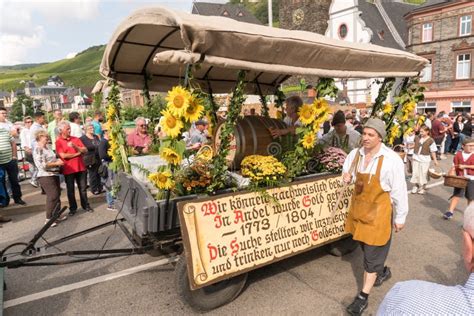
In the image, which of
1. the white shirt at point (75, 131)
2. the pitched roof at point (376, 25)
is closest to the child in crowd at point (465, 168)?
the white shirt at point (75, 131)

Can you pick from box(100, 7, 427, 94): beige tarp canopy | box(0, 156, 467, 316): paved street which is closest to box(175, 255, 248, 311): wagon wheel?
box(0, 156, 467, 316): paved street

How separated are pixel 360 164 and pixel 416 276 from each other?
1.72 m

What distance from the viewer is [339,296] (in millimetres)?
3557

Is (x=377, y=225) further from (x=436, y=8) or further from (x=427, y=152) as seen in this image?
(x=436, y=8)

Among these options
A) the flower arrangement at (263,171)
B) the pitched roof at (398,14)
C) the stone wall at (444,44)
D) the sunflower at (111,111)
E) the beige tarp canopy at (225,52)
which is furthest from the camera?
the pitched roof at (398,14)

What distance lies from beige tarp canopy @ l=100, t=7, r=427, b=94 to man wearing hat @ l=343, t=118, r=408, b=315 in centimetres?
85

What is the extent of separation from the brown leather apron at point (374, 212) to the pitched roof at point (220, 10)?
44.7m

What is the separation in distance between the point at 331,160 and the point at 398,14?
143 feet

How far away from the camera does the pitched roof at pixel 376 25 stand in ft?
115

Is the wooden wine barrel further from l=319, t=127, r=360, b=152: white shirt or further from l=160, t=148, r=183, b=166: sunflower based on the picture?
l=160, t=148, r=183, b=166: sunflower

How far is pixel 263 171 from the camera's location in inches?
133

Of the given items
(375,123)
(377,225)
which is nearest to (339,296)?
(377,225)

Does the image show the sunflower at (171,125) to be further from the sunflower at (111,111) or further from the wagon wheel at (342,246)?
the wagon wheel at (342,246)

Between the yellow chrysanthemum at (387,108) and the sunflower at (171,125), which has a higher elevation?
the sunflower at (171,125)
